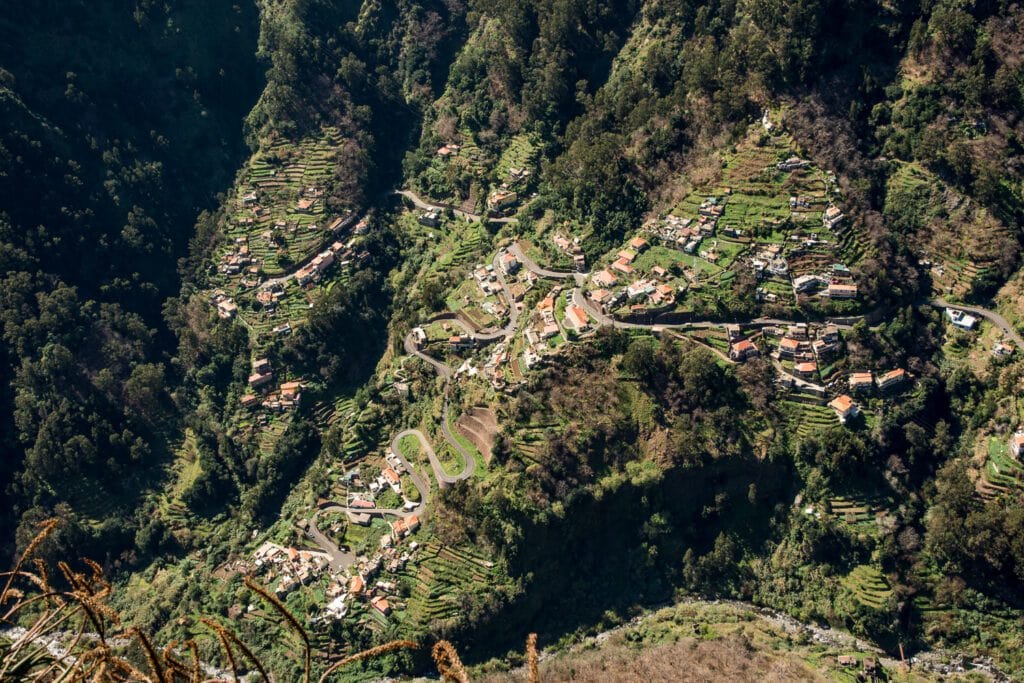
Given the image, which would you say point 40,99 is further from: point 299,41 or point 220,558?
point 220,558

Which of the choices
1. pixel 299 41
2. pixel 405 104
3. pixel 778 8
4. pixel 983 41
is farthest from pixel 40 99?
pixel 983 41

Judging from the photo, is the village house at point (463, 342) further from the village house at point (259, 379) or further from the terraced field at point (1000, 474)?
the terraced field at point (1000, 474)

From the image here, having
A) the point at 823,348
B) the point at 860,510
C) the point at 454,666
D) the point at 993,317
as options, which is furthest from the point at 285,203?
the point at 454,666

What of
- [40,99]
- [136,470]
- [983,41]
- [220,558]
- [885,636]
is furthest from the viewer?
[40,99]

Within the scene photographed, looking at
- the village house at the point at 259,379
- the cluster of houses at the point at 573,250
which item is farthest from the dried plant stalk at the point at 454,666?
the village house at the point at 259,379

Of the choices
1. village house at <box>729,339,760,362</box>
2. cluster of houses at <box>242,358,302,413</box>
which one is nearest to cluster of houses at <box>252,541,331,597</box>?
cluster of houses at <box>242,358,302,413</box>

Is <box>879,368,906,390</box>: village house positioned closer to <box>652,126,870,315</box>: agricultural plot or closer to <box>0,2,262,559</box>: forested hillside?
<box>652,126,870,315</box>: agricultural plot
